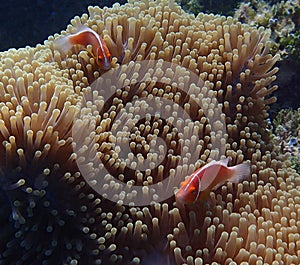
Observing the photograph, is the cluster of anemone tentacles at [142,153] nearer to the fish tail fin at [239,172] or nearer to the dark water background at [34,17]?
the fish tail fin at [239,172]

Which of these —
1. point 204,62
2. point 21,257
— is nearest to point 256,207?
point 204,62

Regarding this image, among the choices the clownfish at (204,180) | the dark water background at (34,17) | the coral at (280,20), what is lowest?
the clownfish at (204,180)

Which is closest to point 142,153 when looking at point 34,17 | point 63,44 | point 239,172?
point 239,172

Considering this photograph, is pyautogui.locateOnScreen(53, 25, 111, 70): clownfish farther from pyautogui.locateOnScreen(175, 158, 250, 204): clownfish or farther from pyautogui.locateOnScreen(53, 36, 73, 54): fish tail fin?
pyautogui.locateOnScreen(175, 158, 250, 204): clownfish

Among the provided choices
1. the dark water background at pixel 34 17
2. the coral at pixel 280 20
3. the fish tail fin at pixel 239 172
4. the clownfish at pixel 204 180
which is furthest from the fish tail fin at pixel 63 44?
the dark water background at pixel 34 17

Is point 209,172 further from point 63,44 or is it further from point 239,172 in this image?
point 63,44

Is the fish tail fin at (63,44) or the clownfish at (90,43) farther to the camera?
the fish tail fin at (63,44)

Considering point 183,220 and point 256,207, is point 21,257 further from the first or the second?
point 256,207
